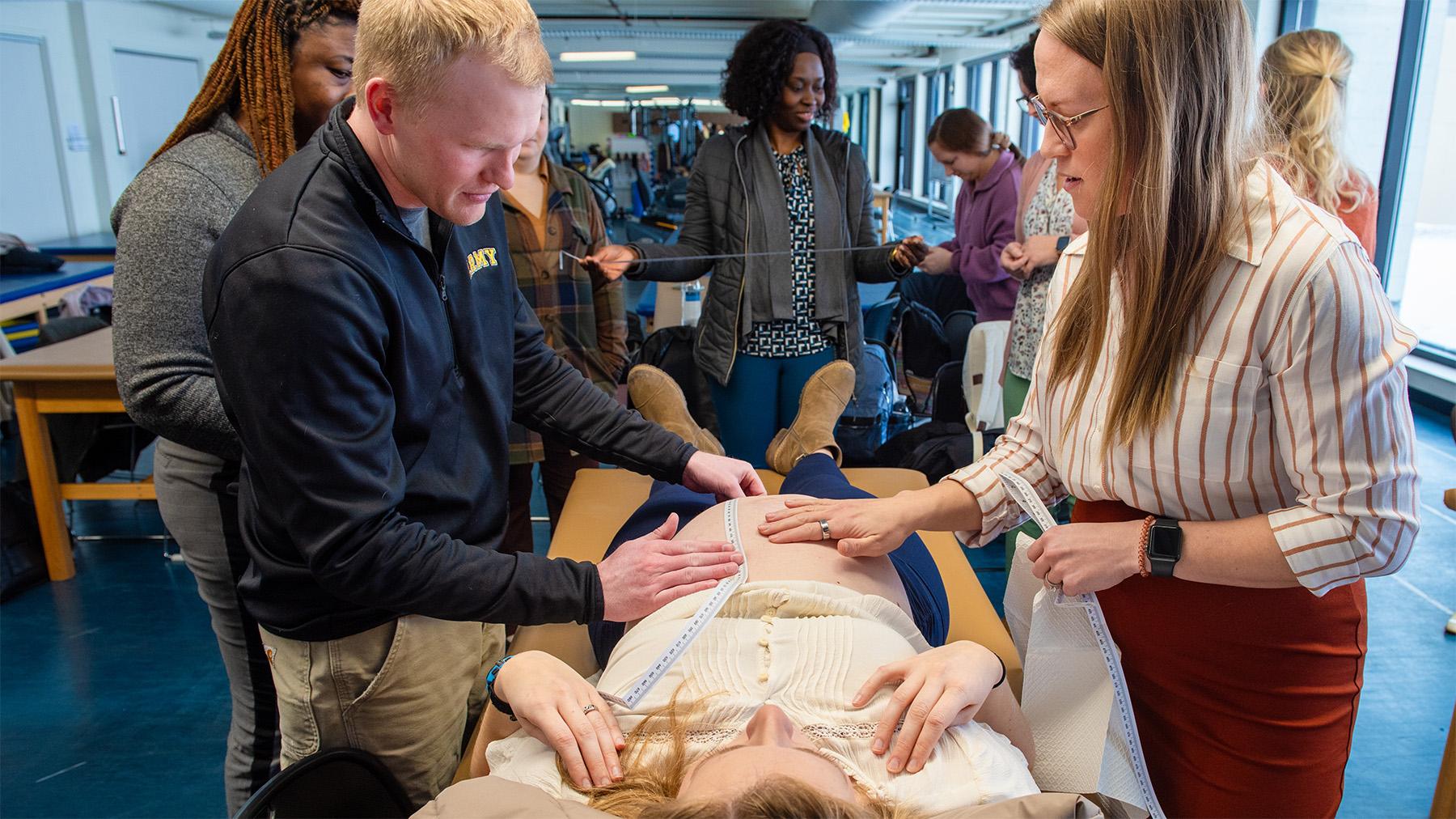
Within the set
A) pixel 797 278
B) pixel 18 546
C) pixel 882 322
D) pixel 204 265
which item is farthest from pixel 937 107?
pixel 204 265

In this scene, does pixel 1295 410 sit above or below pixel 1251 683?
above

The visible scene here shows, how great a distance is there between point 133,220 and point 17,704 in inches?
75.5

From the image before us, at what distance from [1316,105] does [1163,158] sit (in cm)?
159

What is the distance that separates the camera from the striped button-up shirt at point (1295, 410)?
3.12ft

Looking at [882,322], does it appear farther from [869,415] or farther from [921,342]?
[869,415]

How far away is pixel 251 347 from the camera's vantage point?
977 millimetres

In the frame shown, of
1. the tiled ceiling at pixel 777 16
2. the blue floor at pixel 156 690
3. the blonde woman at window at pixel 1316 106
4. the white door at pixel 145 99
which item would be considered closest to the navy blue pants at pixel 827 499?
the blue floor at pixel 156 690

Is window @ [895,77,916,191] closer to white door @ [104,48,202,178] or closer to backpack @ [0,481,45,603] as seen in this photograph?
white door @ [104,48,202,178]

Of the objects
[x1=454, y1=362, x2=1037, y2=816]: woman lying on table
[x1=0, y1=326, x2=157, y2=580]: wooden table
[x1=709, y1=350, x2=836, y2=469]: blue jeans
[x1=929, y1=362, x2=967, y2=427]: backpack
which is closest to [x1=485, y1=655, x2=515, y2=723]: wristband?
[x1=454, y1=362, x2=1037, y2=816]: woman lying on table

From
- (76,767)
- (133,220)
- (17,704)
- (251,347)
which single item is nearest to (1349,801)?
(251,347)

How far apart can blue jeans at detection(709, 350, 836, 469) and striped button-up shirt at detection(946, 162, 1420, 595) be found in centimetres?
172

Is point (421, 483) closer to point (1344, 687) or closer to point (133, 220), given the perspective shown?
point (133, 220)

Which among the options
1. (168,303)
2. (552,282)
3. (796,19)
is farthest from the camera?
(796,19)

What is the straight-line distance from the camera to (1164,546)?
107 centimetres
